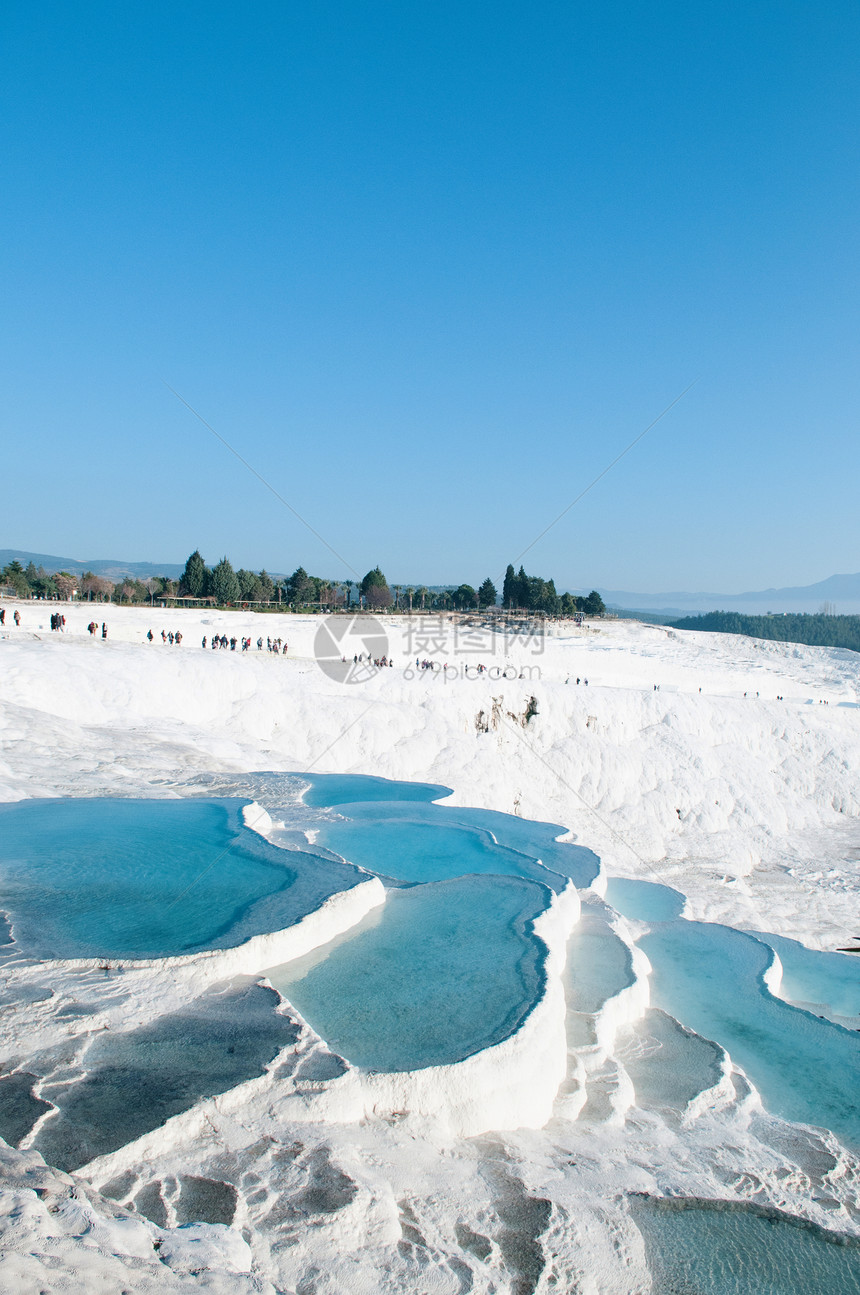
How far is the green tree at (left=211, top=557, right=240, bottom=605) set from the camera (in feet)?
164

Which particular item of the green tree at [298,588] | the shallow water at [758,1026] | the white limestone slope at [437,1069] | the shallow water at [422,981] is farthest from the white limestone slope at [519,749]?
the green tree at [298,588]

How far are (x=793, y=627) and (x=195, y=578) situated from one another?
359 feet

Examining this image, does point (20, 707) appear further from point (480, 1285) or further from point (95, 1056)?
point (480, 1285)

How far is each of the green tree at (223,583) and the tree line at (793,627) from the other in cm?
8629

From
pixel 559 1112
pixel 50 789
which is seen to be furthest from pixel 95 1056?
pixel 50 789

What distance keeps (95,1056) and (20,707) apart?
14.1m

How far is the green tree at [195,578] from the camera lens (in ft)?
168

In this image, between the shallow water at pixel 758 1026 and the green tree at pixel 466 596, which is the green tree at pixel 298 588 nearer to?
the green tree at pixel 466 596

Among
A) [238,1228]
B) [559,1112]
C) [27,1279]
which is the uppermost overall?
[27,1279]

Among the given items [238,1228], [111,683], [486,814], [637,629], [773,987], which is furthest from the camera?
[637,629]

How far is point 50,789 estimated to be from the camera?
12906mm

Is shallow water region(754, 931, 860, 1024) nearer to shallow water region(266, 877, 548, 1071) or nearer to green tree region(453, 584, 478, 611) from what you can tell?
shallow water region(266, 877, 548, 1071)

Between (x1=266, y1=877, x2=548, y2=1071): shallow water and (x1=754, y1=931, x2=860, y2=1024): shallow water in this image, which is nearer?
(x1=266, y1=877, x2=548, y2=1071): shallow water

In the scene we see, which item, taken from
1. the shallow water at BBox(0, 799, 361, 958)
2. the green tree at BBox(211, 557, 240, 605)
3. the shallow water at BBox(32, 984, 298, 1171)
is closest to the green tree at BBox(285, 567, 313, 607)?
the green tree at BBox(211, 557, 240, 605)
